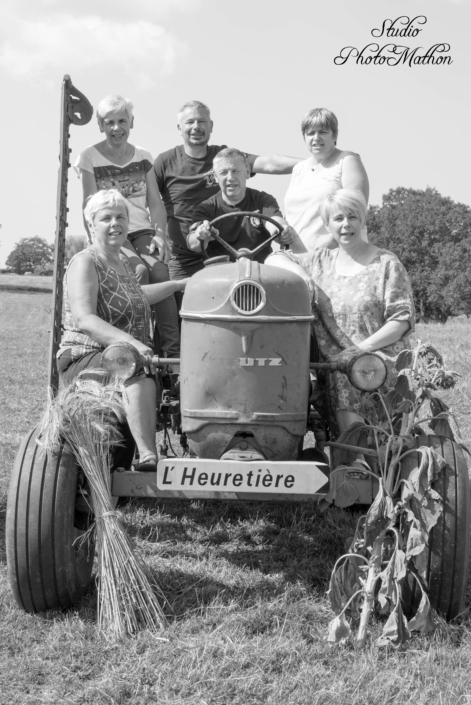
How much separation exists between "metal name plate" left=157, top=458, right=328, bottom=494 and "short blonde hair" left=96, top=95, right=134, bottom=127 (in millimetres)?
3106

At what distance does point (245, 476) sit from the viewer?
3.08m

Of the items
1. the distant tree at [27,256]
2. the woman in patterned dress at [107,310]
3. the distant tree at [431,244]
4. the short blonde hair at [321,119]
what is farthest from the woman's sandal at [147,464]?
the distant tree at [27,256]

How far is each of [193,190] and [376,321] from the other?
2.27 meters

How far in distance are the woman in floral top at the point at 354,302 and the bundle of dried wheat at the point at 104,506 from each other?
1.21 metres

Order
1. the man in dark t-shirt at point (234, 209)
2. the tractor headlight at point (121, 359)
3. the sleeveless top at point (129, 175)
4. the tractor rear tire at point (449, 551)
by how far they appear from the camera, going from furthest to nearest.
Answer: the sleeveless top at point (129, 175), the man in dark t-shirt at point (234, 209), the tractor headlight at point (121, 359), the tractor rear tire at point (449, 551)

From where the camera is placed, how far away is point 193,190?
18.7 ft

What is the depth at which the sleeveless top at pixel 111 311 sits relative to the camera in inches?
157

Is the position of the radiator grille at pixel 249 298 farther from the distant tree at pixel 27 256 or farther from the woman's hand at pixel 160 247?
the distant tree at pixel 27 256

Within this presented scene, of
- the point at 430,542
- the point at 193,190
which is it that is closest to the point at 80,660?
the point at 430,542

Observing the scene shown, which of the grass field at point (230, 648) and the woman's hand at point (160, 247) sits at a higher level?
the woman's hand at point (160, 247)

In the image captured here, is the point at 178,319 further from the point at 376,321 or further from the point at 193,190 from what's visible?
the point at 376,321

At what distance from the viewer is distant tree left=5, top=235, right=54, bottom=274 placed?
108062 millimetres

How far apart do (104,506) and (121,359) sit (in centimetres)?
64

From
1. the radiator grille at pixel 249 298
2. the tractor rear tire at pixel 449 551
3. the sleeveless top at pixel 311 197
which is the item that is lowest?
the tractor rear tire at pixel 449 551
